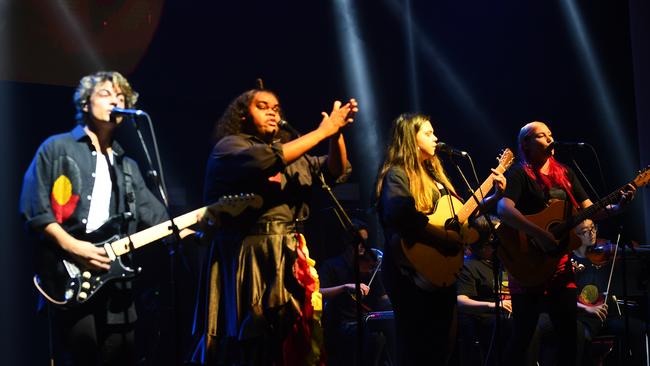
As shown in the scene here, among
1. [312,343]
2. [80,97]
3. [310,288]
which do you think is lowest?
[312,343]

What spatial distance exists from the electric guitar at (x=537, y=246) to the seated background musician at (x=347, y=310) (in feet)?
5.80

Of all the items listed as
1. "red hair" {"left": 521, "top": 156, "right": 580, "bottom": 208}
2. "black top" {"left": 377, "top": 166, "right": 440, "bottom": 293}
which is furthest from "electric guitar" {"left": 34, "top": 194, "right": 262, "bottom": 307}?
"red hair" {"left": 521, "top": 156, "right": 580, "bottom": 208}

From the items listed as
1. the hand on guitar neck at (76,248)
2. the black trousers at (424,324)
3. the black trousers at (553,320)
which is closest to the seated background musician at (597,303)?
the black trousers at (553,320)

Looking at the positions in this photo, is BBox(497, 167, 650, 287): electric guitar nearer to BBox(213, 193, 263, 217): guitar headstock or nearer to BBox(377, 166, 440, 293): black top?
BBox(377, 166, 440, 293): black top

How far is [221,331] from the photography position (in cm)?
362

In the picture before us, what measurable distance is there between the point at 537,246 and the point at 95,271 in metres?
2.89

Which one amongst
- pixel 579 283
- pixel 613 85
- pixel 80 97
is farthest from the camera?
pixel 613 85

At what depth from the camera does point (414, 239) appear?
4.32 metres

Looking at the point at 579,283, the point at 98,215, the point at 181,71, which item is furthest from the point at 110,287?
the point at 579,283

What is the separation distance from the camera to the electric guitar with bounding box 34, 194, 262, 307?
3490mm

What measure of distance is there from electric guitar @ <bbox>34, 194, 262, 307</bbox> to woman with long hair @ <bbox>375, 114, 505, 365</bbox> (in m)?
1.00

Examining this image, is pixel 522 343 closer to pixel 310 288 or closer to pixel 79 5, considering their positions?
pixel 310 288

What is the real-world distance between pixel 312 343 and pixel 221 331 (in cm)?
45

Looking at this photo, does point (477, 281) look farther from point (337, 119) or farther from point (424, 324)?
point (337, 119)
